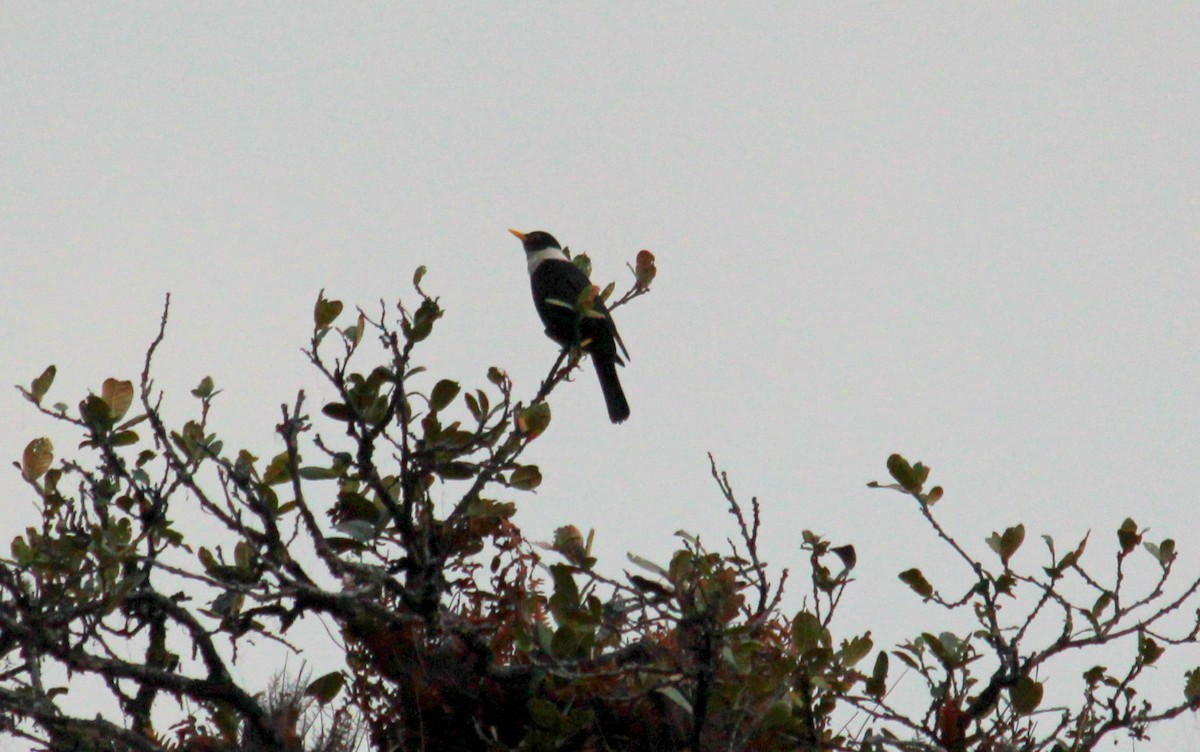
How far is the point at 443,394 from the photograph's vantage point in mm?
3730

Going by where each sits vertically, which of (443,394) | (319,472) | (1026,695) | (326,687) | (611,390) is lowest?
(326,687)

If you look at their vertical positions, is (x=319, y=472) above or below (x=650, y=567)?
above

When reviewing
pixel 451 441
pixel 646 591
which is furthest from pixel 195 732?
pixel 646 591

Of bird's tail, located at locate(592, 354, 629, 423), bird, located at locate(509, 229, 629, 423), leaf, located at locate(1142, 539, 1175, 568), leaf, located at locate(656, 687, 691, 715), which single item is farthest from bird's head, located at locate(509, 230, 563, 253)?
leaf, located at locate(656, 687, 691, 715)

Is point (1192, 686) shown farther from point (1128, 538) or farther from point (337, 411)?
point (337, 411)

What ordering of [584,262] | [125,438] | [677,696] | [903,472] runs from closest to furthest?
[677,696], [903,472], [125,438], [584,262]

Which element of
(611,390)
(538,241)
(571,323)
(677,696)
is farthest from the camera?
(538,241)

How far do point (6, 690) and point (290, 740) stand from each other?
0.81m

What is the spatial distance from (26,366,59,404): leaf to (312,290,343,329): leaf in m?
0.90

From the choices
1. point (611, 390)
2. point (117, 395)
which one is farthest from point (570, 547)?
point (611, 390)

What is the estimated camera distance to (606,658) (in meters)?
3.30

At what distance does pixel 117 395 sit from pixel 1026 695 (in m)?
2.59

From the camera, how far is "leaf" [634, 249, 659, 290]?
172 inches

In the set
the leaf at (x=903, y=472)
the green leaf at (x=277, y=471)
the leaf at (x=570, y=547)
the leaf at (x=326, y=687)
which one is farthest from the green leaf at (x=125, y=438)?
the leaf at (x=903, y=472)
